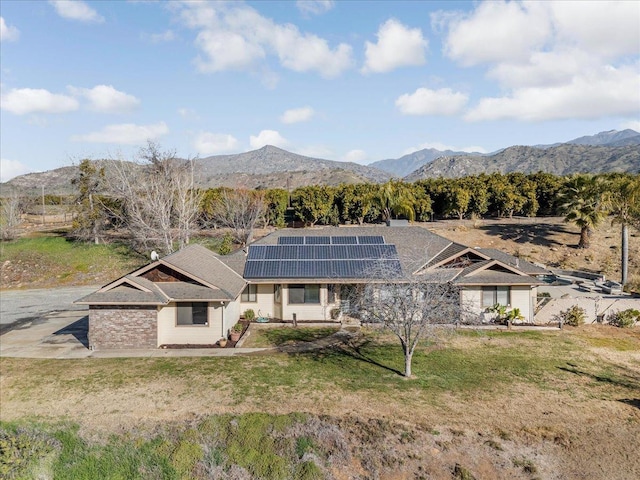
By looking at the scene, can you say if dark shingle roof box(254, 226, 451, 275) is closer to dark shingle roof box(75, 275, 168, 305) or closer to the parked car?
dark shingle roof box(75, 275, 168, 305)

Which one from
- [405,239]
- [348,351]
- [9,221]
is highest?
[9,221]

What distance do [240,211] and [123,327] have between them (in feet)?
88.5

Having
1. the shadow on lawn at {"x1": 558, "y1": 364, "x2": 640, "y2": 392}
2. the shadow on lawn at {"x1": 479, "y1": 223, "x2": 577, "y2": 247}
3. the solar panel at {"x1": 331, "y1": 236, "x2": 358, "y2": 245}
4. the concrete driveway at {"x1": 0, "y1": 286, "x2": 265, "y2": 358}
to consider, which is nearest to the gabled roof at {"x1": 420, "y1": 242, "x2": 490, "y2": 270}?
the solar panel at {"x1": 331, "y1": 236, "x2": 358, "y2": 245}

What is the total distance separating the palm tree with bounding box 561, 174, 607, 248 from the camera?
4203cm

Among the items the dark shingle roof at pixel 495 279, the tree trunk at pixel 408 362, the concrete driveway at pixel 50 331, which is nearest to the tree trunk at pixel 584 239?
the dark shingle roof at pixel 495 279

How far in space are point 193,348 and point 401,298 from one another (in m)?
11.9

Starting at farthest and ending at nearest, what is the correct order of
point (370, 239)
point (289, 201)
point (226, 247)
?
point (289, 201) → point (226, 247) → point (370, 239)

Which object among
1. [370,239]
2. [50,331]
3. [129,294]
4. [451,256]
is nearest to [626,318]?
[451,256]

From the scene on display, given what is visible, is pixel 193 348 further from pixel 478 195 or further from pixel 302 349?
pixel 478 195

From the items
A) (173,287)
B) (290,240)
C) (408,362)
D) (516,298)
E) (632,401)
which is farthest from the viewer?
(290,240)

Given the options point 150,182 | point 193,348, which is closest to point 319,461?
point 193,348

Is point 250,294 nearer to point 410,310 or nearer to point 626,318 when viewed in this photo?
point 410,310

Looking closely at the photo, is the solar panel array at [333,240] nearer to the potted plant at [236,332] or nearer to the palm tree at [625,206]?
the potted plant at [236,332]

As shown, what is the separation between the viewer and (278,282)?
2622 cm
